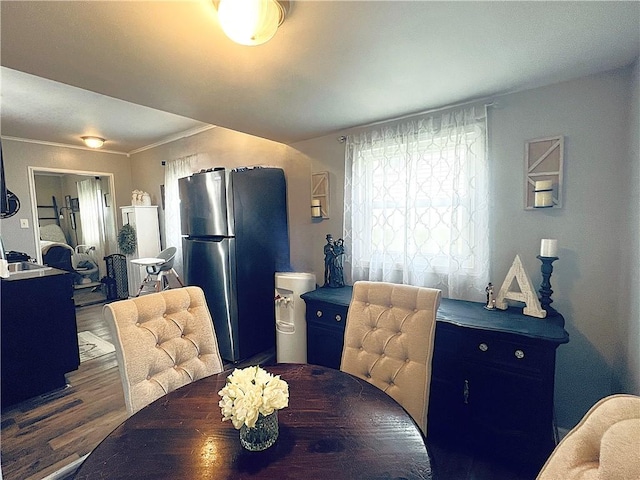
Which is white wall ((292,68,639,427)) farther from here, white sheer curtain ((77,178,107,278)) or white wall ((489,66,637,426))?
white sheer curtain ((77,178,107,278))

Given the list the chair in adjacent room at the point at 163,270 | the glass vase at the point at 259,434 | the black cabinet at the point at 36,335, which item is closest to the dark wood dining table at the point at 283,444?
the glass vase at the point at 259,434

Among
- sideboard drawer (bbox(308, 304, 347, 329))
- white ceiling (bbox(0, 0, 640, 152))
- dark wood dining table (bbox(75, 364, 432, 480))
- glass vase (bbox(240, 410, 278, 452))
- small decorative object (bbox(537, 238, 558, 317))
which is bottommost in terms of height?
sideboard drawer (bbox(308, 304, 347, 329))

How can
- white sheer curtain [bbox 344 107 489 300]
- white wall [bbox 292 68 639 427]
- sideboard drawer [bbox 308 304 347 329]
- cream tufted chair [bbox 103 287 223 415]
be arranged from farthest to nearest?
sideboard drawer [bbox 308 304 347 329]
white sheer curtain [bbox 344 107 489 300]
white wall [bbox 292 68 639 427]
cream tufted chair [bbox 103 287 223 415]

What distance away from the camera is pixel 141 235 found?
14.8ft

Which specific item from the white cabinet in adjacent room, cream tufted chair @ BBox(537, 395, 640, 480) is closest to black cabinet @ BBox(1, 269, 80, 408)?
the white cabinet in adjacent room

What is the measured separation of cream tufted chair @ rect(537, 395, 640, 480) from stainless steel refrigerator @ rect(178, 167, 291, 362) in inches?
95.8

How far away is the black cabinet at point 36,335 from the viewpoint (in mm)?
2191

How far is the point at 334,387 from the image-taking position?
3.80ft

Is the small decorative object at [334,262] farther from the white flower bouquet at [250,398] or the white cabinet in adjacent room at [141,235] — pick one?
the white cabinet in adjacent room at [141,235]

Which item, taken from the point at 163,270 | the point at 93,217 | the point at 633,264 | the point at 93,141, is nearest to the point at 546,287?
the point at 633,264

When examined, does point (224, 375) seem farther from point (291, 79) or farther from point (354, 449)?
point (291, 79)

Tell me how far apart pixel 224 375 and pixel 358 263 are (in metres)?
1.54

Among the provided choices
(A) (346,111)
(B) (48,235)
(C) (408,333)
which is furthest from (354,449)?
(B) (48,235)

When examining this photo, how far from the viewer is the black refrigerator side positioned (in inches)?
107
